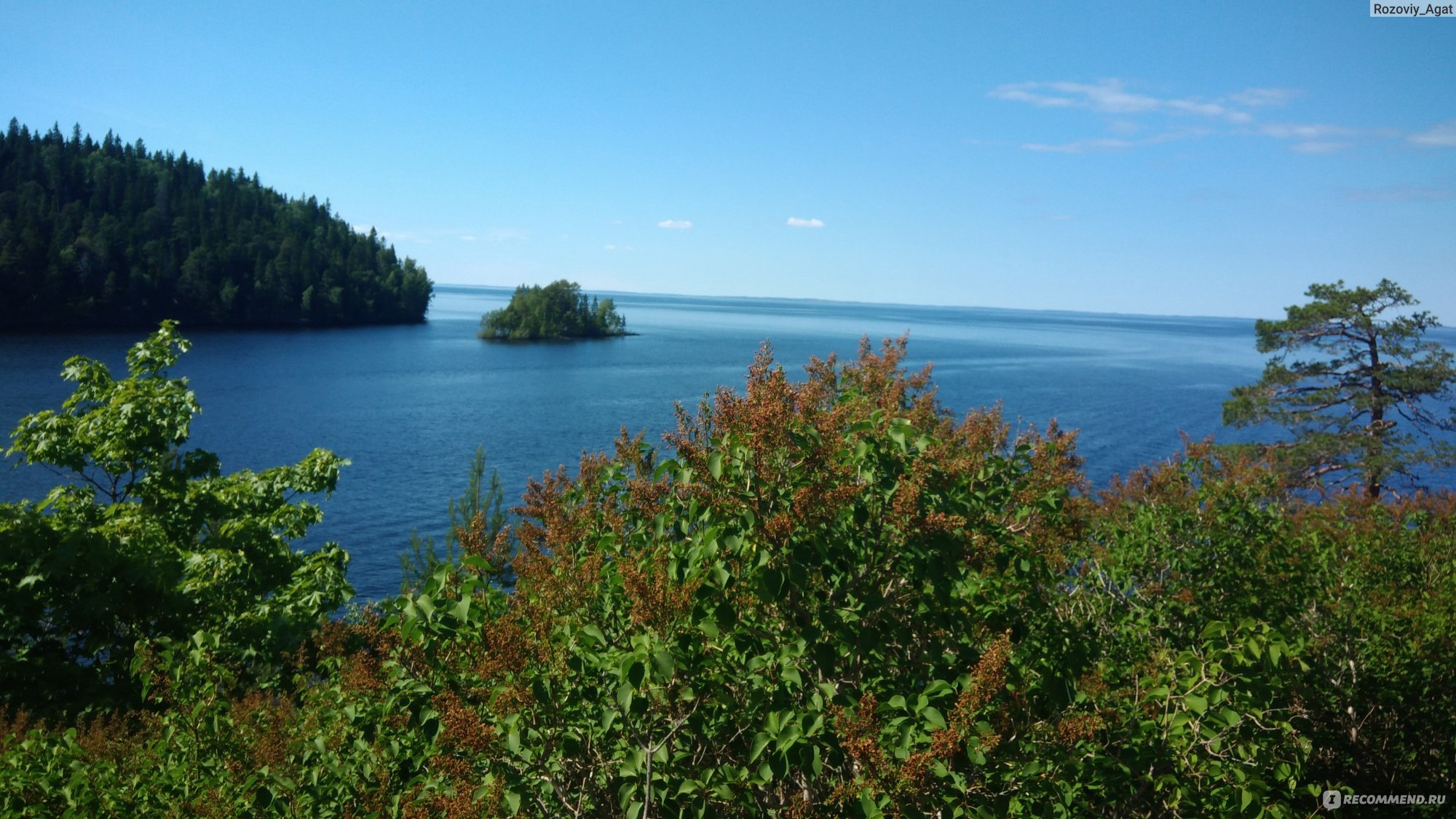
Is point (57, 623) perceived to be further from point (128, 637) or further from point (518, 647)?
point (518, 647)

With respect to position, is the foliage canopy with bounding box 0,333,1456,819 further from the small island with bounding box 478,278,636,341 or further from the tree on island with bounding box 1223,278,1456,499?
the small island with bounding box 478,278,636,341

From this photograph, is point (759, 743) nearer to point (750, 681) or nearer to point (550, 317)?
point (750, 681)

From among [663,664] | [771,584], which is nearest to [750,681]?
[771,584]

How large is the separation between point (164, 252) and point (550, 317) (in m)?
48.3

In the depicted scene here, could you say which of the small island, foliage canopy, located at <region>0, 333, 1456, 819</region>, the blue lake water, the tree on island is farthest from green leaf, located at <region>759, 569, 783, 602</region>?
the small island

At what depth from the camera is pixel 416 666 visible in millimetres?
3615

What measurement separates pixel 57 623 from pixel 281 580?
106 inches

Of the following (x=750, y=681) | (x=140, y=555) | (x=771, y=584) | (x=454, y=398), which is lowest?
(x=454, y=398)

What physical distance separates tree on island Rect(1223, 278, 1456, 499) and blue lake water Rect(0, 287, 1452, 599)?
1009 centimetres

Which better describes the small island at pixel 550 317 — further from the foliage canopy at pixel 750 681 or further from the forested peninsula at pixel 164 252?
the foliage canopy at pixel 750 681

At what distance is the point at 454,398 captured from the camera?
65938 mm

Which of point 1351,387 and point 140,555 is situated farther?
point 1351,387

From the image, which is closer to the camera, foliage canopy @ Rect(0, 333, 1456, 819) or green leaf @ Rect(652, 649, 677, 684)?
green leaf @ Rect(652, 649, 677, 684)

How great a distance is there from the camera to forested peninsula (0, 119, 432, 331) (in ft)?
298
